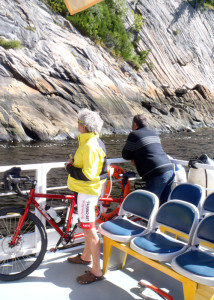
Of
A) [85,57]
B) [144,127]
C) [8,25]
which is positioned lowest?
[144,127]

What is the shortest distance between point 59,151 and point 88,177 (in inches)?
620

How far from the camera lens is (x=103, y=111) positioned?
2866cm

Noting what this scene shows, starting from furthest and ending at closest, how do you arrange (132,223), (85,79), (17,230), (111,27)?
(111,27), (85,79), (132,223), (17,230)

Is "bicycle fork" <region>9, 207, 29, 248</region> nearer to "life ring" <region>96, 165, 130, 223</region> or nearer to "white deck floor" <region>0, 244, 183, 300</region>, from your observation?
"white deck floor" <region>0, 244, 183, 300</region>

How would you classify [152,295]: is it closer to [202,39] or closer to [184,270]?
[184,270]

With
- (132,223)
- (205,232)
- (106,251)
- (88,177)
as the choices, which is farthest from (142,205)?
(205,232)

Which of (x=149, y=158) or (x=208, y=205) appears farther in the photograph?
(x=149, y=158)

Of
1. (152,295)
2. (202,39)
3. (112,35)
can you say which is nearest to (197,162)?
(152,295)

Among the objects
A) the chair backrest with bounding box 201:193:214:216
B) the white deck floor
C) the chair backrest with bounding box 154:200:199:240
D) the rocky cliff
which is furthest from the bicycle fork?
the rocky cliff

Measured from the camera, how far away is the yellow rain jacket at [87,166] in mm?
3713

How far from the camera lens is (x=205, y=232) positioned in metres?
3.35

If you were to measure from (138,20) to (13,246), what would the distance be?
45395 millimetres

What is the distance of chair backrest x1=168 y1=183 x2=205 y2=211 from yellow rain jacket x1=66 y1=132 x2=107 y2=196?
1.10 meters

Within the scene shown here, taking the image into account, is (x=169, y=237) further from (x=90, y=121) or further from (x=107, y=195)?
(x=107, y=195)
